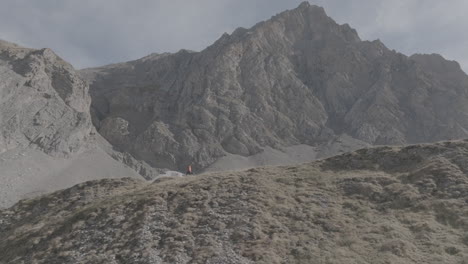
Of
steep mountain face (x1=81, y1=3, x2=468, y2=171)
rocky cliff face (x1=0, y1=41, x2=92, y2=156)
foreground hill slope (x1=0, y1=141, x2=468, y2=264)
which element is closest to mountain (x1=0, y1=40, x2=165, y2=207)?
rocky cliff face (x1=0, y1=41, x2=92, y2=156)

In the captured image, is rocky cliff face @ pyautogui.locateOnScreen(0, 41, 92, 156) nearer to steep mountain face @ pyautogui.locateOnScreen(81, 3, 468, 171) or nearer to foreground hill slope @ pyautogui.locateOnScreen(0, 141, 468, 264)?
steep mountain face @ pyautogui.locateOnScreen(81, 3, 468, 171)

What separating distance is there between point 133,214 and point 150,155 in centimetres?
12275

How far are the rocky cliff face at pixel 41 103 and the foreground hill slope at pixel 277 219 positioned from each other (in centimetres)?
9819

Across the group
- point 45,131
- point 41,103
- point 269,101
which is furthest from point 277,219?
point 269,101

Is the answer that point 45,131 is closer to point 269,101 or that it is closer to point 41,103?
point 41,103

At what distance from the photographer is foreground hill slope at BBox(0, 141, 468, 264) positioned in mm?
19875

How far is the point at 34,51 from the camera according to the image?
145000 millimetres

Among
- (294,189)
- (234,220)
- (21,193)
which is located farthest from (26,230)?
(21,193)

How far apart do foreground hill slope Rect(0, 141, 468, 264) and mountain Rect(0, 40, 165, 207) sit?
78.9 m

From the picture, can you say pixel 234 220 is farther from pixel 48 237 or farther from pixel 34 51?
pixel 34 51

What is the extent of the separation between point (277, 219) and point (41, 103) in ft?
411

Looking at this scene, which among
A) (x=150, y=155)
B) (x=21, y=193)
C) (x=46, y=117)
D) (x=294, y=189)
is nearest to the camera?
(x=294, y=189)

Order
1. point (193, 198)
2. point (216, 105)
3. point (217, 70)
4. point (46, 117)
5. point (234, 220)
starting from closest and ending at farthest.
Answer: point (234, 220)
point (193, 198)
point (46, 117)
point (216, 105)
point (217, 70)

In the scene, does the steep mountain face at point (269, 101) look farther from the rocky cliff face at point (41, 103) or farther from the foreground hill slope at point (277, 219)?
the foreground hill slope at point (277, 219)
